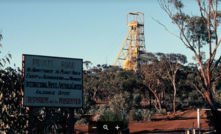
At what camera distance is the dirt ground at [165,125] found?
28.3m

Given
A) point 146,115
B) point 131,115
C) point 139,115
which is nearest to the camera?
point 131,115

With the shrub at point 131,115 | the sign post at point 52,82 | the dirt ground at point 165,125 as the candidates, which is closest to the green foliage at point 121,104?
the shrub at point 131,115

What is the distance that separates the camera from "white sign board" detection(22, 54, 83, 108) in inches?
449

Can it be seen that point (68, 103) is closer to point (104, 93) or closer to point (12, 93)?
point (12, 93)

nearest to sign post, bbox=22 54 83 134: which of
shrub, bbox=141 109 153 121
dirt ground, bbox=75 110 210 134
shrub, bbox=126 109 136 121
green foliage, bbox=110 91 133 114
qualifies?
dirt ground, bbox=75 110 210 134

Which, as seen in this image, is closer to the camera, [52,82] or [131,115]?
[52,82]

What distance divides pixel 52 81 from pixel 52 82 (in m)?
0.04

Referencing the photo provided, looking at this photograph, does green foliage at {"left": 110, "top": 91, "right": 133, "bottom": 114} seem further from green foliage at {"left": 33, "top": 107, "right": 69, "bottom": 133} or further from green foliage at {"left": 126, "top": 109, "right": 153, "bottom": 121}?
green foliage at {"left": 33, "top": 107, "right": 69, "bottom": 133}

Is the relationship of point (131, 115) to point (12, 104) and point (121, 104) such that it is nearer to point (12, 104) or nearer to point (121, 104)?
point (121, 104)

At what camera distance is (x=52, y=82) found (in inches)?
461

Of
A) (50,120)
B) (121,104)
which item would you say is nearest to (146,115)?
(121,104)

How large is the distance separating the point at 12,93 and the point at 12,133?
146cm

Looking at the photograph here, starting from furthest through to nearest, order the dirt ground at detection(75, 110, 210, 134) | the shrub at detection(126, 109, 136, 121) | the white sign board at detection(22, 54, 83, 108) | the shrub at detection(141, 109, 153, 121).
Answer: the shrub at detection(141, 109, 153, 121) → the shrub at detection(126, 109, 136, 121) → the dirt ground at detection(75, 110, 210, 134) → the white sign board at detection(22, 54, 83, 108)

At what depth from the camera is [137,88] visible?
173 ft
